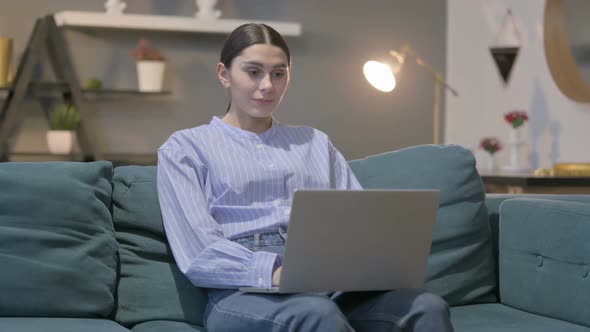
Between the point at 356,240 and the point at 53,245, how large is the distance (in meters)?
0.72

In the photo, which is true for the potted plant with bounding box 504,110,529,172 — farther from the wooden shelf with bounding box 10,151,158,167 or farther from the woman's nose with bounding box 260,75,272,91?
the woman's nose with bounding box 260,75,272,91

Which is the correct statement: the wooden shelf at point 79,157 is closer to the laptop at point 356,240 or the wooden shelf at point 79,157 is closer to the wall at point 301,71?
the wall at point 301,71

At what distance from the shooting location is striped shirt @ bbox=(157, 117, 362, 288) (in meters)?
1.87

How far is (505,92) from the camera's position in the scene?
15.8 feet

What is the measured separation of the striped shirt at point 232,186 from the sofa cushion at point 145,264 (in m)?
0.15

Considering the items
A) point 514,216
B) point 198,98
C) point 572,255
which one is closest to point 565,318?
point 572,255

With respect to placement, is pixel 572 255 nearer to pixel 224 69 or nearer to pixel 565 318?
pixel 565 318

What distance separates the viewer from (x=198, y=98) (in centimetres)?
502

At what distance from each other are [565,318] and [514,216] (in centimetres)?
30

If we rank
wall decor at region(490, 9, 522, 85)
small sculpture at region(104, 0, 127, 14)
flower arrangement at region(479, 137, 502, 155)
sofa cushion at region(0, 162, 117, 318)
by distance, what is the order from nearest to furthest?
1. sofa cushion at region(0, 162, 117, 318)
2. flower arrangement at region(479, 137, 502, 155)
3. wall decor at region(490, 9, 522, 85)
4. small sculpture at region(104, 0, 127, 14)

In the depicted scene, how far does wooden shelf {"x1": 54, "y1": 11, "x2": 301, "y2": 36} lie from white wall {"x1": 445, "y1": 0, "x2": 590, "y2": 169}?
1.06 meters

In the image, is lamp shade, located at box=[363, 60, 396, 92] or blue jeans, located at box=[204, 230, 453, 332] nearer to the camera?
blue jeans, located at box=[204, 230, 453, 332]

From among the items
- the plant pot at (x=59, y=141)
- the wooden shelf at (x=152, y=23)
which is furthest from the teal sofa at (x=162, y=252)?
the wooden shelf at (x=152, y=23)

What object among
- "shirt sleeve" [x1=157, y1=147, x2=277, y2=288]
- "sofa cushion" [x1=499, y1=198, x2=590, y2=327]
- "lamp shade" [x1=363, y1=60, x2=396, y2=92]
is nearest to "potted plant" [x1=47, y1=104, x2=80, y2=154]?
"lamp shade" [x1=363, y1=60, x2=396, y2=92]
